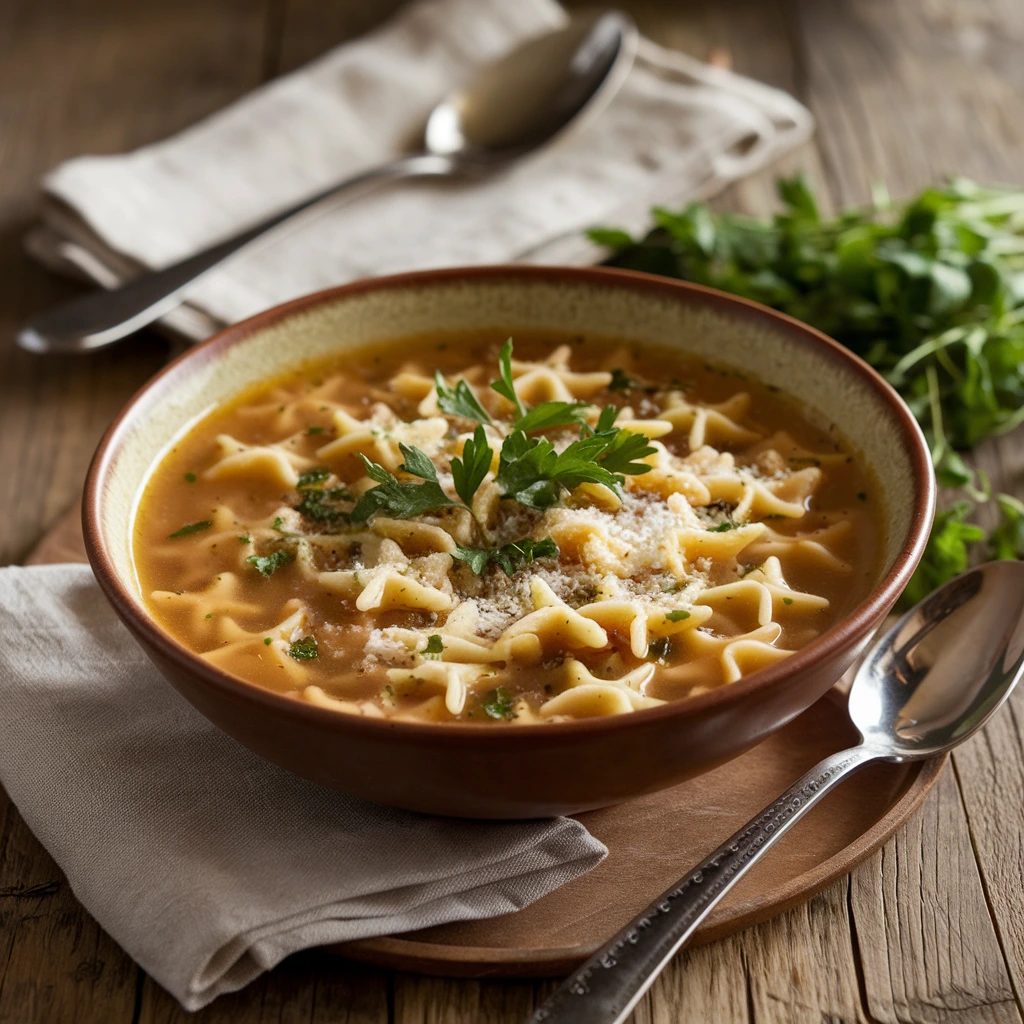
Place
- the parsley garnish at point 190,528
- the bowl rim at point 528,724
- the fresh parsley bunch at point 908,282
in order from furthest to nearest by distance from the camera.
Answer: the fresh parsley bunch at point 908,282, the parsley garnish at point 190,528, the bowl rim at point 528,724

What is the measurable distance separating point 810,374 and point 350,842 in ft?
7.21

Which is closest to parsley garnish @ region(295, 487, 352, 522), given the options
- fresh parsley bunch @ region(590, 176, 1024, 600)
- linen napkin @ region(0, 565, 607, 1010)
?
linen napkin @ region(0, 565, 607, 1010)

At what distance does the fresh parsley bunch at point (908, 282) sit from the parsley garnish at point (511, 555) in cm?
197

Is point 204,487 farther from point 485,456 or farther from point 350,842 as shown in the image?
point 350,842

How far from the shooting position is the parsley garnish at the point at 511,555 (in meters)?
3.80

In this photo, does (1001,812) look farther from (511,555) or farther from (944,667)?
(511,555)

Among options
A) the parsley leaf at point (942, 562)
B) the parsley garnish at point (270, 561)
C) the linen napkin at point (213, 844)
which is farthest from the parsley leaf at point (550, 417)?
the parsley leaf at point (942, 562)

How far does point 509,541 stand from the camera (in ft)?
13.0

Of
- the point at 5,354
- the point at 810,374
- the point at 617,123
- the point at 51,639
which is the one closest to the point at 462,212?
the point at 617,123

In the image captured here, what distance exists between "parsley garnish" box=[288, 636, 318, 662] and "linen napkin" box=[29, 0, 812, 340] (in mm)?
2667

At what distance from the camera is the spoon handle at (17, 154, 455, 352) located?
18.2 ft

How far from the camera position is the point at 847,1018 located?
127 inches

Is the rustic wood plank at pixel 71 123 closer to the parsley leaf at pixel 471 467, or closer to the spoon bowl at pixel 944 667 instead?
the parsley leaf at pixel 471 467

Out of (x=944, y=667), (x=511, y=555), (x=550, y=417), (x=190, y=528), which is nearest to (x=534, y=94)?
(x=550, y=417)
